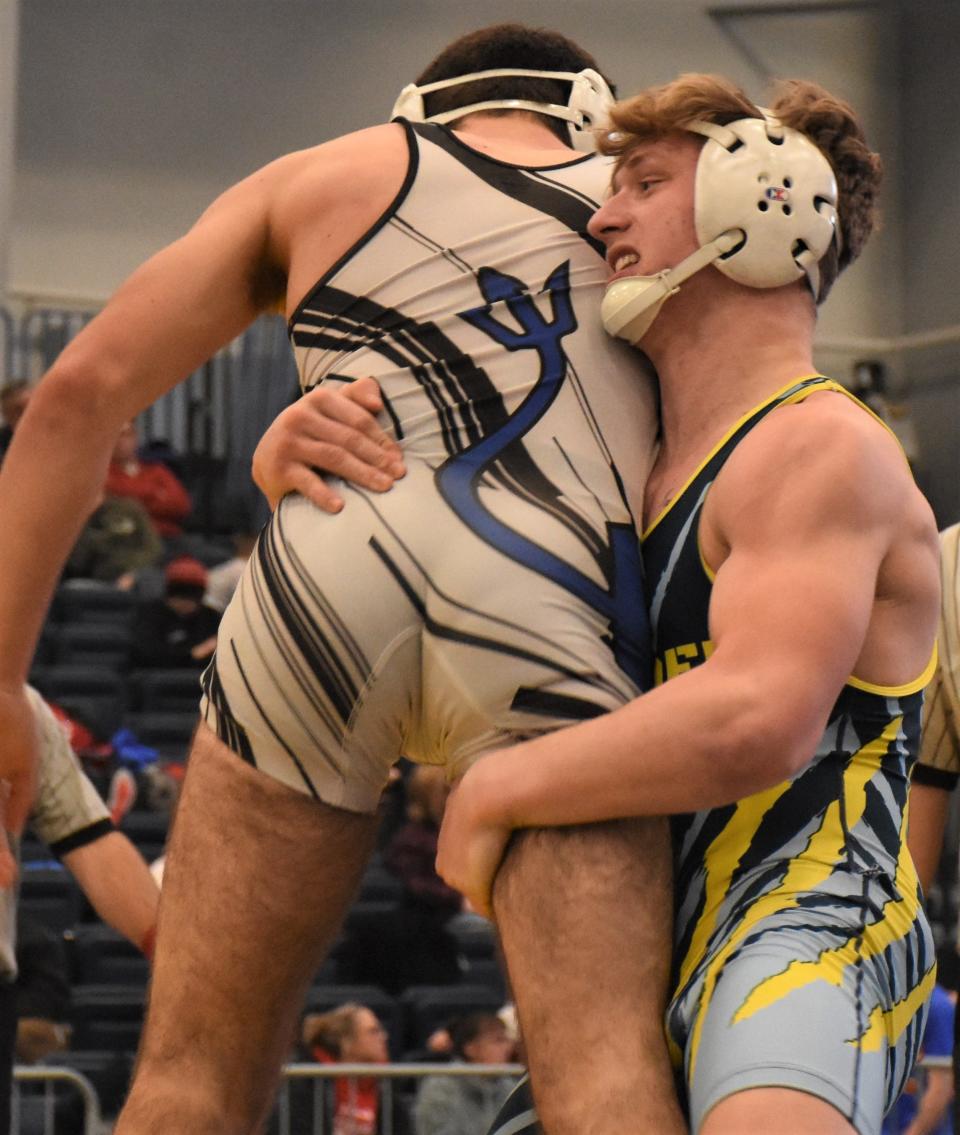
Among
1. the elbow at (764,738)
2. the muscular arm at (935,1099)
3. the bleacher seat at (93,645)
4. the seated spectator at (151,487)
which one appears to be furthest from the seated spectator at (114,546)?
the elbow at (764,738)

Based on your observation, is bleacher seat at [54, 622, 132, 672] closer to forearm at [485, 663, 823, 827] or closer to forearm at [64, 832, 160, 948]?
forearm at [64, 832, 160, 948]

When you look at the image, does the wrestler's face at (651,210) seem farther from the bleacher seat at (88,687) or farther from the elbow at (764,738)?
the bleacher seat at (88,687)

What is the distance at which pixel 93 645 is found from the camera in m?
11.5

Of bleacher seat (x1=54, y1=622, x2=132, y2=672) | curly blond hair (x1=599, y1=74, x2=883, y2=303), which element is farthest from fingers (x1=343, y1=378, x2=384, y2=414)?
bleacher seat (x1=54, y1=622, x2=132, y2=672)

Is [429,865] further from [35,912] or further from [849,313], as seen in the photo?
[849,313]

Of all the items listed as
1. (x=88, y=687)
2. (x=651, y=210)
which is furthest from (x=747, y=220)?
(x=88, y=687)

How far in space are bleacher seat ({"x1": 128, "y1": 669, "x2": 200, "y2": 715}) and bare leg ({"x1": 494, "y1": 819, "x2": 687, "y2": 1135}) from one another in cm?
911

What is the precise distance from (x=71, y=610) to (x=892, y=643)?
388 inches

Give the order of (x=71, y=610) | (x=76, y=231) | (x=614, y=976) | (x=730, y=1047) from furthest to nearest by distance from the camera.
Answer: (x=76, y=231), (x=71, y=610), (x=614, y=976), (x=730, y=1047)

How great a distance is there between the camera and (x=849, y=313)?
1641 centimetres

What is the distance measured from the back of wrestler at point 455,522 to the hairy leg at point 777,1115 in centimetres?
52

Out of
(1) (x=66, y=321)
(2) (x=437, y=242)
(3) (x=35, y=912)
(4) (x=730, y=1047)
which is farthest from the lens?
(1) (x=66, y=321)

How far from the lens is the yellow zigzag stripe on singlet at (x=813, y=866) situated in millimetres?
2217

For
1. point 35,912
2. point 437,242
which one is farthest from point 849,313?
point 437,242
